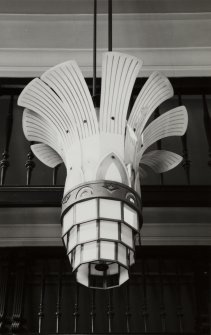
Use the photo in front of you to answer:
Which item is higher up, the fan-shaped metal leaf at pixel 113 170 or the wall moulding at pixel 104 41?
the wall moulding at pixel 104 41

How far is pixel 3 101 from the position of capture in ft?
14.9

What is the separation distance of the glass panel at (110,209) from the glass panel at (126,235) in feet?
0.12

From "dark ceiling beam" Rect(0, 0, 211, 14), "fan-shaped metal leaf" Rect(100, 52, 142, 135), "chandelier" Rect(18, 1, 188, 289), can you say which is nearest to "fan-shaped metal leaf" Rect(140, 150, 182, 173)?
"chandelier" Rect(18, 1, 188, 289)

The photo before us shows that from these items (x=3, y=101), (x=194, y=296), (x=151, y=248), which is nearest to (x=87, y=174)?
(x=151, y=248)

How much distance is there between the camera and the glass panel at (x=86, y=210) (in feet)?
4.94

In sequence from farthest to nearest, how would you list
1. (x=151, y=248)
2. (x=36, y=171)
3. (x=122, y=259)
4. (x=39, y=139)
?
(x=36, y=171) → (x=151, y=248) → (x=39, y=139) → (x=122, y=259)

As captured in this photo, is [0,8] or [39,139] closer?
[39,139]

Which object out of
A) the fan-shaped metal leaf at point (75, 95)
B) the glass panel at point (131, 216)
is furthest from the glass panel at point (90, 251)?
the fan-shaped metal leaf at point (75, 95)

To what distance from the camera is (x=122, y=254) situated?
1533 millimetres

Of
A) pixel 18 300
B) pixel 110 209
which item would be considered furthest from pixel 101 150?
pixel 18 300

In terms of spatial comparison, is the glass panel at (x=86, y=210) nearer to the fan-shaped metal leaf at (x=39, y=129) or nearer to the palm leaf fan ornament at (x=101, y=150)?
the palm leaf fan ornament at (x=101, y=150)

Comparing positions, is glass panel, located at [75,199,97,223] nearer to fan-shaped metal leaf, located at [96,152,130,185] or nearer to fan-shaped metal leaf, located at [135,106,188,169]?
fan-shaped metal leaf, located at [96,152,130,185]

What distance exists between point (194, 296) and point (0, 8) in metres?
2.41

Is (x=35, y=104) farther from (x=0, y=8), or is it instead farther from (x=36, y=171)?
(x=36, y=171)
